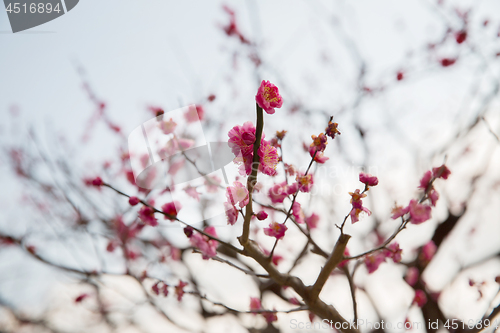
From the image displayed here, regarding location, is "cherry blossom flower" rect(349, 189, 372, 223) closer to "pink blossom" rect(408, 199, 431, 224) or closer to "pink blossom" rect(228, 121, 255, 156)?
"pink blossom" rect(408, 199, 431, 224)

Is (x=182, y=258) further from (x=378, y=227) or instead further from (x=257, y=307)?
(x=378, y=227)

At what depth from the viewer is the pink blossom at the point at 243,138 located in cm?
133

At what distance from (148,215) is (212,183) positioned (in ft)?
1.83

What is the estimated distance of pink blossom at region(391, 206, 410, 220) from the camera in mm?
1864

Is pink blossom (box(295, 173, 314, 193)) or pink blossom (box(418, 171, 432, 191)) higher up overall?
pink blossom (box(295, 173, 314, 193))

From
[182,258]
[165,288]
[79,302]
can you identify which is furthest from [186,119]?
[79,302]

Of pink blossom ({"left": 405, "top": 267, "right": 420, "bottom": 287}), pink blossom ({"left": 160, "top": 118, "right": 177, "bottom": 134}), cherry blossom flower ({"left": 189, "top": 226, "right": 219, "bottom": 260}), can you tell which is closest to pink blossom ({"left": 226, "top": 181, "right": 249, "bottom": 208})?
cherry blossom flower ({"left": 189, "top": 226, "right": 219, "bottom": 260})

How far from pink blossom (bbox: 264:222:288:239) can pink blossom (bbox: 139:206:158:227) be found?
843 millimetres

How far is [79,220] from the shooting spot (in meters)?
4.09

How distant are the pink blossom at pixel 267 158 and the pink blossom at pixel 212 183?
674 mm

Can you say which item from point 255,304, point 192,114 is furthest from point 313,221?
point 192,114

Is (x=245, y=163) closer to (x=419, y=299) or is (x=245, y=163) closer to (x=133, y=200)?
(x=133, y=200)

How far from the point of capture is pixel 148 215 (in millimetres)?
1880

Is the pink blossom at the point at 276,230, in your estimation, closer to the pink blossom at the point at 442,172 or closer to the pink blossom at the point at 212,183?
the pink blossom at the point at 212,183
